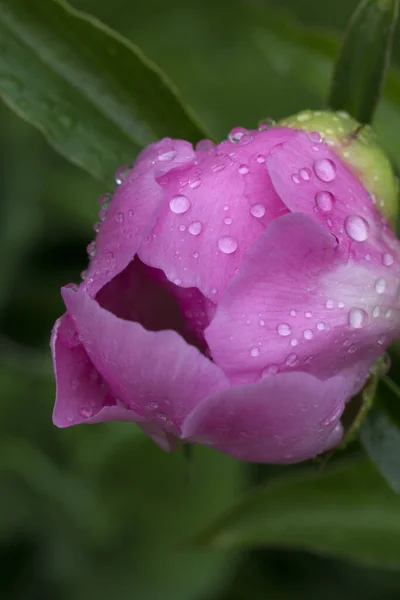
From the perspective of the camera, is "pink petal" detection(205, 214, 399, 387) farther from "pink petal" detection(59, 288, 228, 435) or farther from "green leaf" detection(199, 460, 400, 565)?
"green leaf" detection(199, 460, 400, 565)

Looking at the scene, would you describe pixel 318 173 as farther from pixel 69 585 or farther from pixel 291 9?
pixel 291 9

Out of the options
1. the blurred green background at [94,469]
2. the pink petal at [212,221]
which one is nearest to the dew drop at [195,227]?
the pink petal at [212,221]

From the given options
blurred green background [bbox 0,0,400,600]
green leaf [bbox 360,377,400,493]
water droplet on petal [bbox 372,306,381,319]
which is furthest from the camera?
blurred green background [bbox 0,0,400,600]

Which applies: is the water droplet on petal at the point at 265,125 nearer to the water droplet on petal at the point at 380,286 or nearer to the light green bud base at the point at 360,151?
the light green bud base at the point at 360,151

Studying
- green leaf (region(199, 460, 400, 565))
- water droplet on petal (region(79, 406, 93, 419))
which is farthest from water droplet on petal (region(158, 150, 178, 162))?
green leaf (region(199, 460, 400, 565))

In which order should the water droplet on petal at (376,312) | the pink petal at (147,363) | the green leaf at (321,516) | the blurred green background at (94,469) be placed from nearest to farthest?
the pink petal at (147,363) < the water droplet on petal at (376,312) < the green leaf at (321,516) < the blurred green background at (94,469)

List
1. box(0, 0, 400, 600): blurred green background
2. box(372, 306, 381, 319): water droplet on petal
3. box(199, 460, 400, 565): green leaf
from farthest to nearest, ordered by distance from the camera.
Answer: box(0, 0, 400, 600): blurred green background, box(199, 460, 400, 565): green leaf, box(372, 306, 381, 319): water droplet on petal
